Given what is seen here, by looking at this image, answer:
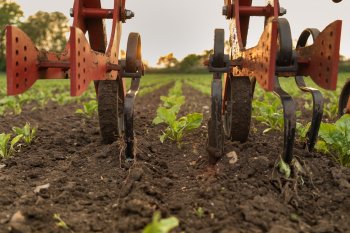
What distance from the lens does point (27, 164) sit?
11.4 ft

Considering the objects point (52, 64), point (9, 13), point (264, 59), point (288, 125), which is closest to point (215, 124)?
point (288, 125)

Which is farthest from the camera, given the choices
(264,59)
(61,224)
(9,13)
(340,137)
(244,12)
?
(9,13)

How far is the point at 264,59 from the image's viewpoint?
2625 millimetres

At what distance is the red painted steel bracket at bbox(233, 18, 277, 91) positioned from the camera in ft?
8.14

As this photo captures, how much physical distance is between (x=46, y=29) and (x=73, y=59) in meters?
68.1

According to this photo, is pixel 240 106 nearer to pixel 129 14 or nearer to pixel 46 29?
pixel 129 14

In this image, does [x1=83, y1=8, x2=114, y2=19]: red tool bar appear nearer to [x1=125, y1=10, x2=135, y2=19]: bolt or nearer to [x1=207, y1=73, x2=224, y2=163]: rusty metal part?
[x1=125, y1=10, x2=135, y2=19]: bolt

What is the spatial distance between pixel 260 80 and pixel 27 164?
75.7 inches

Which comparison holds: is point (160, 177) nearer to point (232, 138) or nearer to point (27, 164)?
point (232, 138)


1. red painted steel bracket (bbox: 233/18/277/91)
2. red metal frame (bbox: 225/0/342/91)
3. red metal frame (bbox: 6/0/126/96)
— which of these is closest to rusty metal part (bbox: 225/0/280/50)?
red metal frame (bbox: 225/0/342/91)

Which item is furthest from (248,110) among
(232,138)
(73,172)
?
(73,172)

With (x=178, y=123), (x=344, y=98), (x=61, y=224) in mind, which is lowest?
(x=61, y=224)

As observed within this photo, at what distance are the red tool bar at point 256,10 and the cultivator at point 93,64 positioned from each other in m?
0.95

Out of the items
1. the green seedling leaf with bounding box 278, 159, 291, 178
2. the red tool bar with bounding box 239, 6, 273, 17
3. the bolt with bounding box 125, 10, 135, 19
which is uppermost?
the red tool bar with bounding box 239, 6, 273, 17
